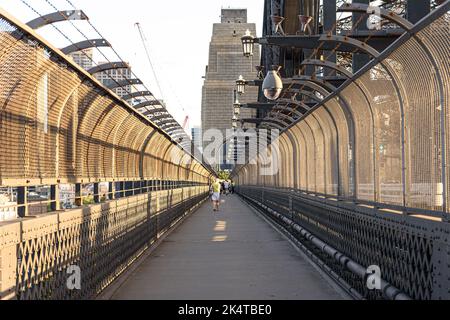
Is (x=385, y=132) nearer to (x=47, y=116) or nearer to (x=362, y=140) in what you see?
(x=362, y=140)

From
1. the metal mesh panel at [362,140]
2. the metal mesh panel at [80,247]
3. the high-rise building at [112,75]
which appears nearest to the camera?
the metal mesh panel at [80,247]

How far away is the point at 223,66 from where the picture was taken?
396 feet

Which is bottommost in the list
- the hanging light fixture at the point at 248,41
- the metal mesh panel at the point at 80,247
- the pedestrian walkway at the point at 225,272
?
the pedestrian walkway at the point at 225,272

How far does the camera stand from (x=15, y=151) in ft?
21.7

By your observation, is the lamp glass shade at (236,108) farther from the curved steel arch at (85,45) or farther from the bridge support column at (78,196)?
the curved steel arch at (85,45)

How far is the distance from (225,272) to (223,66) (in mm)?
111881

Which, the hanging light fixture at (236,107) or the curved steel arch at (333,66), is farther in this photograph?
the hanging light fixture at (236,107)

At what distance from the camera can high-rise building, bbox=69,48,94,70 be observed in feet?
28.9

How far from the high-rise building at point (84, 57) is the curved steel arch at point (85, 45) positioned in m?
0.07

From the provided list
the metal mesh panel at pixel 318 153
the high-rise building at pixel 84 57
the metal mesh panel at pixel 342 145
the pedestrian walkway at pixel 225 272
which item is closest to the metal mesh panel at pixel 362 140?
the metal mesh panel at pixel 342 145

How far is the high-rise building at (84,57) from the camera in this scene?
8.82 metres

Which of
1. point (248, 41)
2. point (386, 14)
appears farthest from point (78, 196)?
point (248, 41)

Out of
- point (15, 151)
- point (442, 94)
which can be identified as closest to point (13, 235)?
point (15, 151)

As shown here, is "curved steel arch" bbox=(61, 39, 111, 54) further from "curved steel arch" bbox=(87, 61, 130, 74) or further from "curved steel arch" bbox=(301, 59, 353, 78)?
"curved steel arch" bbox=(301, 59, 353, 78)
